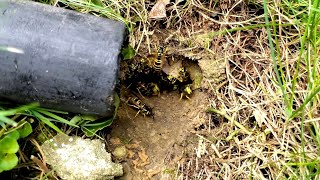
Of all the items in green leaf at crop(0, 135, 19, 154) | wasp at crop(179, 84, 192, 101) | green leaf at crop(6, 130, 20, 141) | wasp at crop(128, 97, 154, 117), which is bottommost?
green leaf at crop(0, 135, 19, 154)

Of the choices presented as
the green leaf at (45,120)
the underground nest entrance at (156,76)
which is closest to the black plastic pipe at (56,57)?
the green leaf at (45,120)

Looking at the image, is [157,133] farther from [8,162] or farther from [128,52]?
[8,162]

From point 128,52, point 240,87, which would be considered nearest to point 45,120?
point 128,52

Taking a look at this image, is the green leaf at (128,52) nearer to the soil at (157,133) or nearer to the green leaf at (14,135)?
the soil at (157,133)

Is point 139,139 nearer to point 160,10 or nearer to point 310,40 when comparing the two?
point 160,10

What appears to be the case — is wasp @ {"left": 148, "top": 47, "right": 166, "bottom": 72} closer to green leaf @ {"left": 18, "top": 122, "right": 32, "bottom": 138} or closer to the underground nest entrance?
the underground nest entrance

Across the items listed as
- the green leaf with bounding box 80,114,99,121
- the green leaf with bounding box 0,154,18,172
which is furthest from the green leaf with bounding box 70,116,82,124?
the green leaf with bounding box 0,154,18,172
